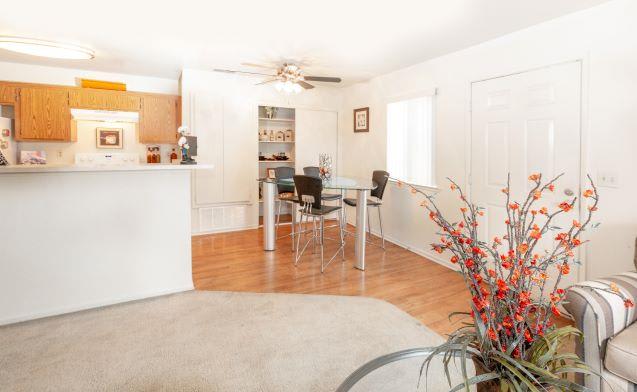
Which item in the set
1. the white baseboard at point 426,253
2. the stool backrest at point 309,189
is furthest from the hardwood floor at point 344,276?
the stool backrest at point 309,189

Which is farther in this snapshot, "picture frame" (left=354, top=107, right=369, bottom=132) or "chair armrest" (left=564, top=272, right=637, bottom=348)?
"picture frame" (left=354, top=107, right=369, bottom=132)

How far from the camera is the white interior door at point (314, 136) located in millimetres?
5949

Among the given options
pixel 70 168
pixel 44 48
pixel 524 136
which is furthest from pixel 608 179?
pixel 44 48

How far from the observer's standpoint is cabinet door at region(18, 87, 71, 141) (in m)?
4.77

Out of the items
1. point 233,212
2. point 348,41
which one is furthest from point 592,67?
point 233,212

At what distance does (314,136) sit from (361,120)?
825 mm

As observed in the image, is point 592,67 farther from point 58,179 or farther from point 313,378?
point 58,179

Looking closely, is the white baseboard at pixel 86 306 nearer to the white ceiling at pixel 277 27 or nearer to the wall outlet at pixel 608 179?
the white ceiling at pixel 277 27

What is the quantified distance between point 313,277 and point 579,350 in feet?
7.73

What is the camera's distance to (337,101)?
6172mm

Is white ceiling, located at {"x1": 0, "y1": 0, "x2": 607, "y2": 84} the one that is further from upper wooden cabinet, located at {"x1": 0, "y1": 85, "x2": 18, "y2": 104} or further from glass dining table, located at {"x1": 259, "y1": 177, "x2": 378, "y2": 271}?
glass dining table, located at {"x1": 259, "y1": 177, "x2": 378, "y2": 271}

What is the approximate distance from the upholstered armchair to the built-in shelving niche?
486 centimetres

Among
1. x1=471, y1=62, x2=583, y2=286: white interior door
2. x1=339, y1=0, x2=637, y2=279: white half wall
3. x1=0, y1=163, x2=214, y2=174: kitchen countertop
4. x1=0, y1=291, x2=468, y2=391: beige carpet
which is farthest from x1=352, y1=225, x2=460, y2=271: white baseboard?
x1=0, y1=163, x2=214, y2=174: kitchen countertop

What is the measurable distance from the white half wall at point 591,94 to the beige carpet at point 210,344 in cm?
147
